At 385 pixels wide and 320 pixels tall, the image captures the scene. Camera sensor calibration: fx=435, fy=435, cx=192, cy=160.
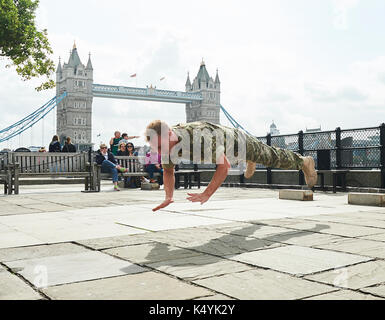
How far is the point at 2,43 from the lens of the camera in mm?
19812

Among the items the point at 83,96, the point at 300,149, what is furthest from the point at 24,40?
the point at 83,96

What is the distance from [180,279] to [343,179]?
8.81 metres

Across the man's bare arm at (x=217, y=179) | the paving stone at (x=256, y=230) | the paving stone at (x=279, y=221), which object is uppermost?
the man's bare arm at (x=217, y=179)

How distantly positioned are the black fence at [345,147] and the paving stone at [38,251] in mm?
8093

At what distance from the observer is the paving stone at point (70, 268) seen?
2.41 meters

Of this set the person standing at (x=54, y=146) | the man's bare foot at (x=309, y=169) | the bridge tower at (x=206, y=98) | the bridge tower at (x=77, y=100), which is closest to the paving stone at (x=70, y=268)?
the man's bare foot at (x=309, y=169)

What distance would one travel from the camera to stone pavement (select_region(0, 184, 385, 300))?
216 centimetres

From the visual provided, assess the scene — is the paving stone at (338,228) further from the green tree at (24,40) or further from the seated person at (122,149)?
the green tree at (24,40)

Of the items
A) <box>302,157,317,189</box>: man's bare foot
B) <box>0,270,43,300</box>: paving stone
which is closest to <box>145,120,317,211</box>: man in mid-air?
<box>302,157,317,189</box>: man's bare foot

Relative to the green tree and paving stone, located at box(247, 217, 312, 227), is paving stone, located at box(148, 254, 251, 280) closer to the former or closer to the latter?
paving stone, located at box(247, 217, 312, 227)

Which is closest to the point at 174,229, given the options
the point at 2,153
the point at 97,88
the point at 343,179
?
the point at 343,179

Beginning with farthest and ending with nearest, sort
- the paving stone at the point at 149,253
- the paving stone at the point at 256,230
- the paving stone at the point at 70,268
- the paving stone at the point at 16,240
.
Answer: the paving stone at the point at 256,230 < the paving stone at the point at 16,240 < the paving stone at the point at 149,253 < the paving stone at the point at 70,268

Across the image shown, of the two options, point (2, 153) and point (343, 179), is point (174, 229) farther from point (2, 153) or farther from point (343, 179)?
point (2, 153)

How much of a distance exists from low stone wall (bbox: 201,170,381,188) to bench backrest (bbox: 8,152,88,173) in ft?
14.4
